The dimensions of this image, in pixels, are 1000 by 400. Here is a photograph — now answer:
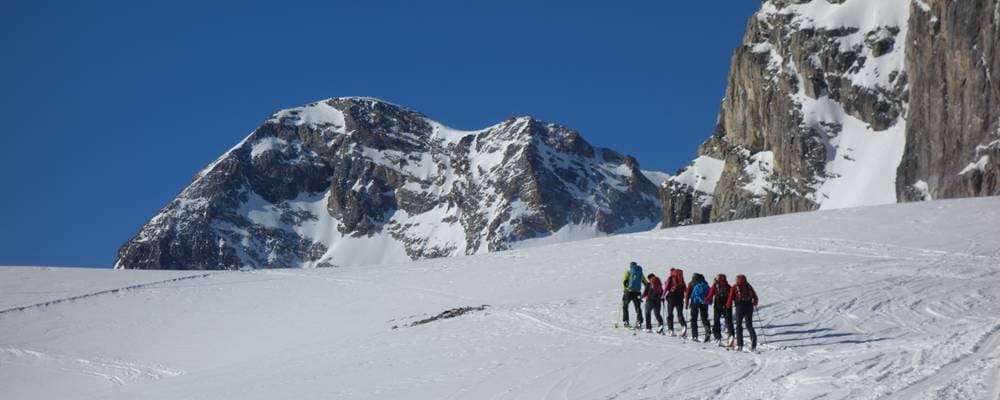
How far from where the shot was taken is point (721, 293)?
2167 centimetres

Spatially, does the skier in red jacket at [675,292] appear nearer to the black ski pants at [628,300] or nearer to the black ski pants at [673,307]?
the black ski pants at [673,307]

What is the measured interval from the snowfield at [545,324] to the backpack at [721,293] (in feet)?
3.54

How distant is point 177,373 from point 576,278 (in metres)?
14.2

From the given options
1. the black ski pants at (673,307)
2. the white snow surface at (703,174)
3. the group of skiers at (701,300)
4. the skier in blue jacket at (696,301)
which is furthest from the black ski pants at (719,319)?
the white snow surface at (703,174)

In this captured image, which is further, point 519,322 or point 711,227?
point 711,227

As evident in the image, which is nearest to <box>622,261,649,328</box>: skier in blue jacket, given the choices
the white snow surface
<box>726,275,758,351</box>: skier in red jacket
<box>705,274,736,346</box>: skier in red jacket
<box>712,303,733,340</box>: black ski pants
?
<box>705,274,736,346</box>: skier in red jacket

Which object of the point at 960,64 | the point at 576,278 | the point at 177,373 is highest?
the point at 960,64

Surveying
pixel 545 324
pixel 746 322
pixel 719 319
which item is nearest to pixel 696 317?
pixel 719 319

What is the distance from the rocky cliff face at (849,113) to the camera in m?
109

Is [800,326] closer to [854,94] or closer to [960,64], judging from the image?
[960,64]

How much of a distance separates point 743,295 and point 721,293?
74 centimetres

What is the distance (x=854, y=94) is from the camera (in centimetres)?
14562

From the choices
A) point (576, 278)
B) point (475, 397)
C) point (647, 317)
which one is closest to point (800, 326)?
point (647, 317)

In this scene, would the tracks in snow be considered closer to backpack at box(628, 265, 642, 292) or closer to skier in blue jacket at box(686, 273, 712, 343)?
backpack at box(628, 265, 642, 292)
